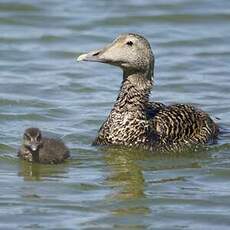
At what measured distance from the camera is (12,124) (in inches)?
525

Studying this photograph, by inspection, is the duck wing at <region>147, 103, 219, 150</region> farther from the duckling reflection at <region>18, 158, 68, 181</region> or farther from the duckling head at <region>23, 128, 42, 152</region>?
the duckling head at <region>23, 128, 42, 152</region>

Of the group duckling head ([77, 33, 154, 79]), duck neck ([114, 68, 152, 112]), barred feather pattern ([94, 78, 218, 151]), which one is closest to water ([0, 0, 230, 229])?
barred feather pattern ([94, 78, 218, 151])

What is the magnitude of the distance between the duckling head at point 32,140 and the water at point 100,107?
0.24m

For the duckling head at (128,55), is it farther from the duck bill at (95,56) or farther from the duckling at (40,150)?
the duckling at (40,150)

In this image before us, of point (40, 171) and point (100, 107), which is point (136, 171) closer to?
point (40, 171)

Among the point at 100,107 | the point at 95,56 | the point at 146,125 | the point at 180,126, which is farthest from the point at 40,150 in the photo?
the point at 100,107

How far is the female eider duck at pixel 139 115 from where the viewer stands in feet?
40.3

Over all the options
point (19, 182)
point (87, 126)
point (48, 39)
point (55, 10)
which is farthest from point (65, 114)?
point (55, 10)

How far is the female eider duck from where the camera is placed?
12.3 metres

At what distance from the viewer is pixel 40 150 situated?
11.5 meters

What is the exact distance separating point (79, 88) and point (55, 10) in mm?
4627

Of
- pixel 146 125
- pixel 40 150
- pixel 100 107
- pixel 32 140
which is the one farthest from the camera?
pixel 100 107

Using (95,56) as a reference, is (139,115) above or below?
below

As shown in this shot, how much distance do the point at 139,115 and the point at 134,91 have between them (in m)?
0.27
